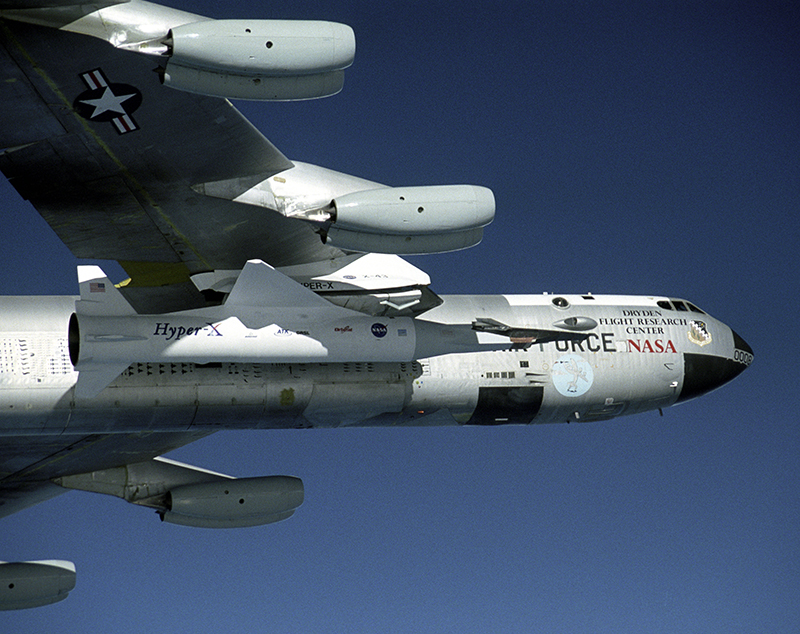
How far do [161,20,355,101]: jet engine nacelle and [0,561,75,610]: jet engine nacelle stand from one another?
12420 mm

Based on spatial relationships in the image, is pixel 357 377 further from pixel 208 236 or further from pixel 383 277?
pixel 208 236

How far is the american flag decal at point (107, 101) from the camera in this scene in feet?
46.9

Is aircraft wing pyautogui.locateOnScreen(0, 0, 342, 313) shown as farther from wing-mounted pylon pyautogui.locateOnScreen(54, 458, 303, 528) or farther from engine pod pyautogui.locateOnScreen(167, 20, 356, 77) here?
wing-mounted pylon pyautogui.locateOnScreen(54, 458, 303, 528)

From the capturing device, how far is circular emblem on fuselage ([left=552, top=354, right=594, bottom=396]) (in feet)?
62.3

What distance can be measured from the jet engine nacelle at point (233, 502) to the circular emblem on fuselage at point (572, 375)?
5463mm

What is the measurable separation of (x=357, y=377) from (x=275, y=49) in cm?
647

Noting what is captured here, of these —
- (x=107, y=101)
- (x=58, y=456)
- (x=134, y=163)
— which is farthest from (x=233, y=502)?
(x=107, y=101)

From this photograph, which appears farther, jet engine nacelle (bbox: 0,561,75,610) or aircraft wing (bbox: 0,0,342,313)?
jet engine nacelle (bbox: 0,561,75,610)

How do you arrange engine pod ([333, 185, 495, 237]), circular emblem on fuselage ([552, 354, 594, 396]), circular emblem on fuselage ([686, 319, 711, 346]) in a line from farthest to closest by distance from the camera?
1. circular emblem on fuselage ([686, 319, 711, 346])
2. circular emblem on fuselage ([552, 354, 594, 396])
3. engine pod ([333, 185, 495, 237])

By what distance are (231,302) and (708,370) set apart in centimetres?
836

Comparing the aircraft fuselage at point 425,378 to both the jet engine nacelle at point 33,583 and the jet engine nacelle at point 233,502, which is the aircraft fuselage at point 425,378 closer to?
the jet engine nacelle at point 233,502

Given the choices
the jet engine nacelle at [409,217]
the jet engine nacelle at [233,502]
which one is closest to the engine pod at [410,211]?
the jet engine nacelle at [409,217]

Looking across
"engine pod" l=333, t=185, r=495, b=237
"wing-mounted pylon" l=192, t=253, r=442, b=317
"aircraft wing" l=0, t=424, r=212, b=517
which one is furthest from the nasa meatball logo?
"aircraft wing" l=0, t=424, r=212, b=517

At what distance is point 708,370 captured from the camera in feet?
65.5
